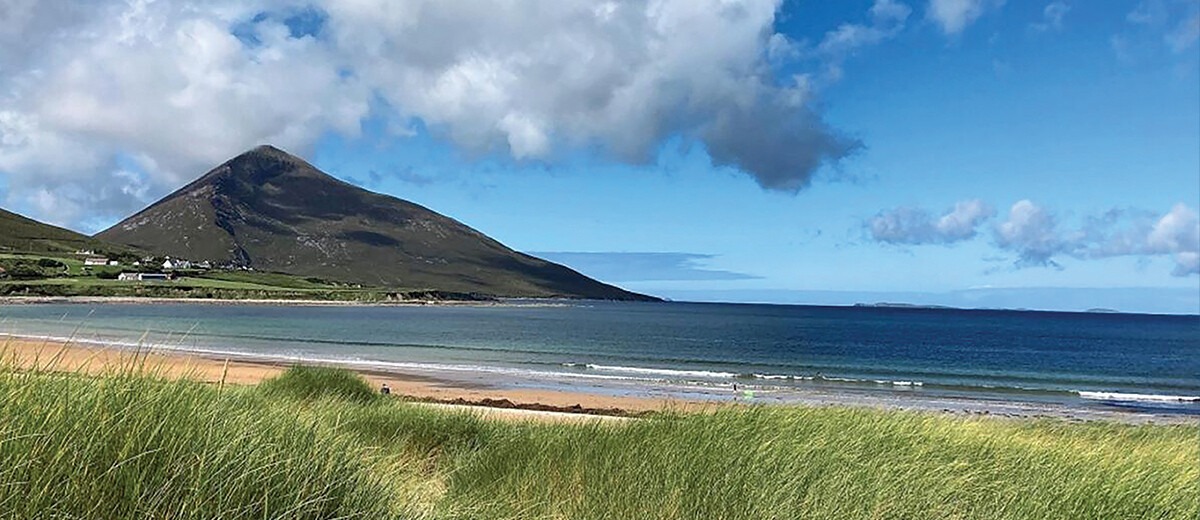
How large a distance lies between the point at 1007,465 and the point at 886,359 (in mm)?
49892

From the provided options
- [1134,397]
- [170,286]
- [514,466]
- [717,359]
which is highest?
[170,286]

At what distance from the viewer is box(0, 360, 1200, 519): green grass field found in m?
3.57

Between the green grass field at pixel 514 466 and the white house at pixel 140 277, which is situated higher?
the white house at pixel 140 277

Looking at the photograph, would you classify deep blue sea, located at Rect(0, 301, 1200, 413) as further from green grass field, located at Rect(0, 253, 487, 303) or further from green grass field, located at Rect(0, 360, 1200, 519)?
green grass field, located at Rect(0, 253, 487, 303)

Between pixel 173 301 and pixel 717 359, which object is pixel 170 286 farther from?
pixel 717 359

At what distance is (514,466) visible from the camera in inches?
273

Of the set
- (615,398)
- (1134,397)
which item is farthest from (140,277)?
(1134,397)

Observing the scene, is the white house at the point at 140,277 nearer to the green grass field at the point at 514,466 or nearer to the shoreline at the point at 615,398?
the shoreline at the point at 615,398

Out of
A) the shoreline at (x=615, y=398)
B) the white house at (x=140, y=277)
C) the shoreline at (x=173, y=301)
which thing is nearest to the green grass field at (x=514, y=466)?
the shoreline at (x=615, y=398)

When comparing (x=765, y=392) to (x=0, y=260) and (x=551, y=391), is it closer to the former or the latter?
(x=551, y=391)

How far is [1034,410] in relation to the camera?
30422 mm

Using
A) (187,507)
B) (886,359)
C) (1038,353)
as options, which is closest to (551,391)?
(187,507)

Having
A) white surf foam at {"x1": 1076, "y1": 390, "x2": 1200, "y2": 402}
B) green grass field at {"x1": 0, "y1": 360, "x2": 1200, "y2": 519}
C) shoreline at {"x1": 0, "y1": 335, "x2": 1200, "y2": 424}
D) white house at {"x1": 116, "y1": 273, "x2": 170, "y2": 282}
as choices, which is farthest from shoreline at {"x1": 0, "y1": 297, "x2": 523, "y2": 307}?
green grass field at {"x1": 0, "y1": 360, "x2": 1200, "y2": 519}

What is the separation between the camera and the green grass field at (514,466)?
3.57 meters
